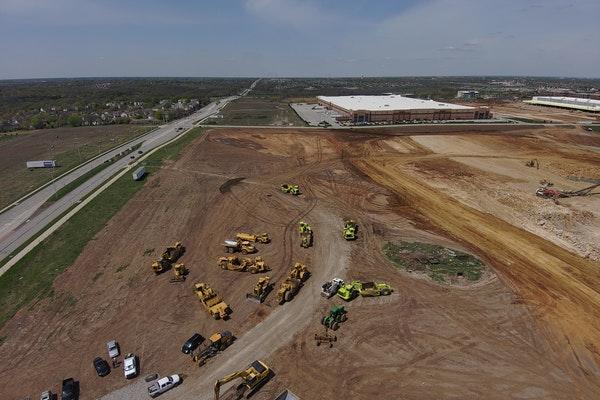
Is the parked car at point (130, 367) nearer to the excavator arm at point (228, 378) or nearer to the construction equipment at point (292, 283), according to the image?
the excavator arm at point (228, 378)

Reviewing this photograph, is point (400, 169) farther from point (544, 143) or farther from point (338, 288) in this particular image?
point (544, 143)

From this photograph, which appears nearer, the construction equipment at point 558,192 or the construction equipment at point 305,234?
the construction equipment at point 305,234

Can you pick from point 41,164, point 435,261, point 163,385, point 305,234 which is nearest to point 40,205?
point 41,164

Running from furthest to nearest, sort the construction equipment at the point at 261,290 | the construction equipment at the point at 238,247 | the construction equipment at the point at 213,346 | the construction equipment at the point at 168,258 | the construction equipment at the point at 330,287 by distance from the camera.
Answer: the construction equipment at the point at 238,247
the construction equipment at the point at 168,258
the construction equipment at the point at 330,287
the construction equipment at the point at 261,290
the construction equipment at the point at 213,346

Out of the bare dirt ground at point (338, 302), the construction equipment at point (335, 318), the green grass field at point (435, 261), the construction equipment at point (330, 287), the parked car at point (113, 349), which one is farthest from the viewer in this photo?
the green grass field at point (435, 261)

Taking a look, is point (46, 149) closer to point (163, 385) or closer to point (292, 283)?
point (292, 283)

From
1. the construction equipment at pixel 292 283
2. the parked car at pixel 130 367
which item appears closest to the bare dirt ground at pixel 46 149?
the parked car at pixel 130 367

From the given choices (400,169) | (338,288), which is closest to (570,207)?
(400,169)

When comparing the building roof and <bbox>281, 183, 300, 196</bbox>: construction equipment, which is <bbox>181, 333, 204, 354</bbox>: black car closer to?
<bbox>281, 183, 300, 196</bbox>: construction equipment
